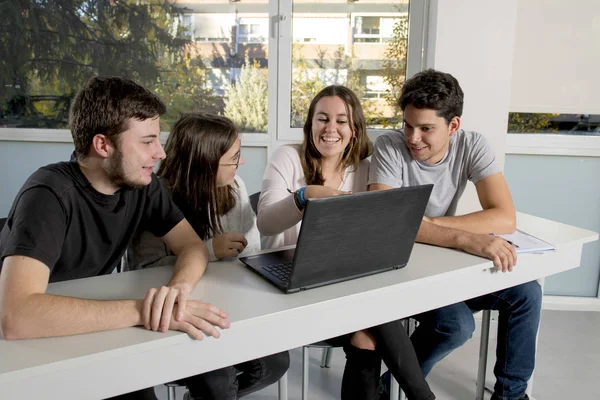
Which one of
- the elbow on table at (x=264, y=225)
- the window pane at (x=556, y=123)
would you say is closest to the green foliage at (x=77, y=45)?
the elbow on table at (x=264, y=225)

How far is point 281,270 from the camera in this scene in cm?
131

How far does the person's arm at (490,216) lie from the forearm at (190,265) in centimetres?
78

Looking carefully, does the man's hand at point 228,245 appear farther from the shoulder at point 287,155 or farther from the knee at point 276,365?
the shoulder at point 287,155

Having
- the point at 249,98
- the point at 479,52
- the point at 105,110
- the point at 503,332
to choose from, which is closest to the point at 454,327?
the point at 503,332

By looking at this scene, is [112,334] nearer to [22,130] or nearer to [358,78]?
[358,78]

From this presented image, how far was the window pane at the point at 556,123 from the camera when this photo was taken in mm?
2869

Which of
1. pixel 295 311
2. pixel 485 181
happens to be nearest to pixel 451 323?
pixel 485 181

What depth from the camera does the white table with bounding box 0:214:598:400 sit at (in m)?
0.90

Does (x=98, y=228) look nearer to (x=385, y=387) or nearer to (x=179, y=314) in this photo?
(x=179, y=314)

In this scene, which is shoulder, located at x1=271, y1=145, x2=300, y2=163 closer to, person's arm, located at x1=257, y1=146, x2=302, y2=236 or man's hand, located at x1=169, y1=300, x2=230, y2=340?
person's arm, located at x1=257, y1=146, x2=302, y2=236

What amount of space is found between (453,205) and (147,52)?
2.07 meters

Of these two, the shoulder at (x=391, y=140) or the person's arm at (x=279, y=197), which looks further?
→ the shoulder at (x=391, y=140)

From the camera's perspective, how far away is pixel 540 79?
9.02 feet

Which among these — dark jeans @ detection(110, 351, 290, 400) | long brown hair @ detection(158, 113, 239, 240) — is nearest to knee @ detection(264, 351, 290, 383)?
dark jeans @ detection(110, 351, 290, 400)
